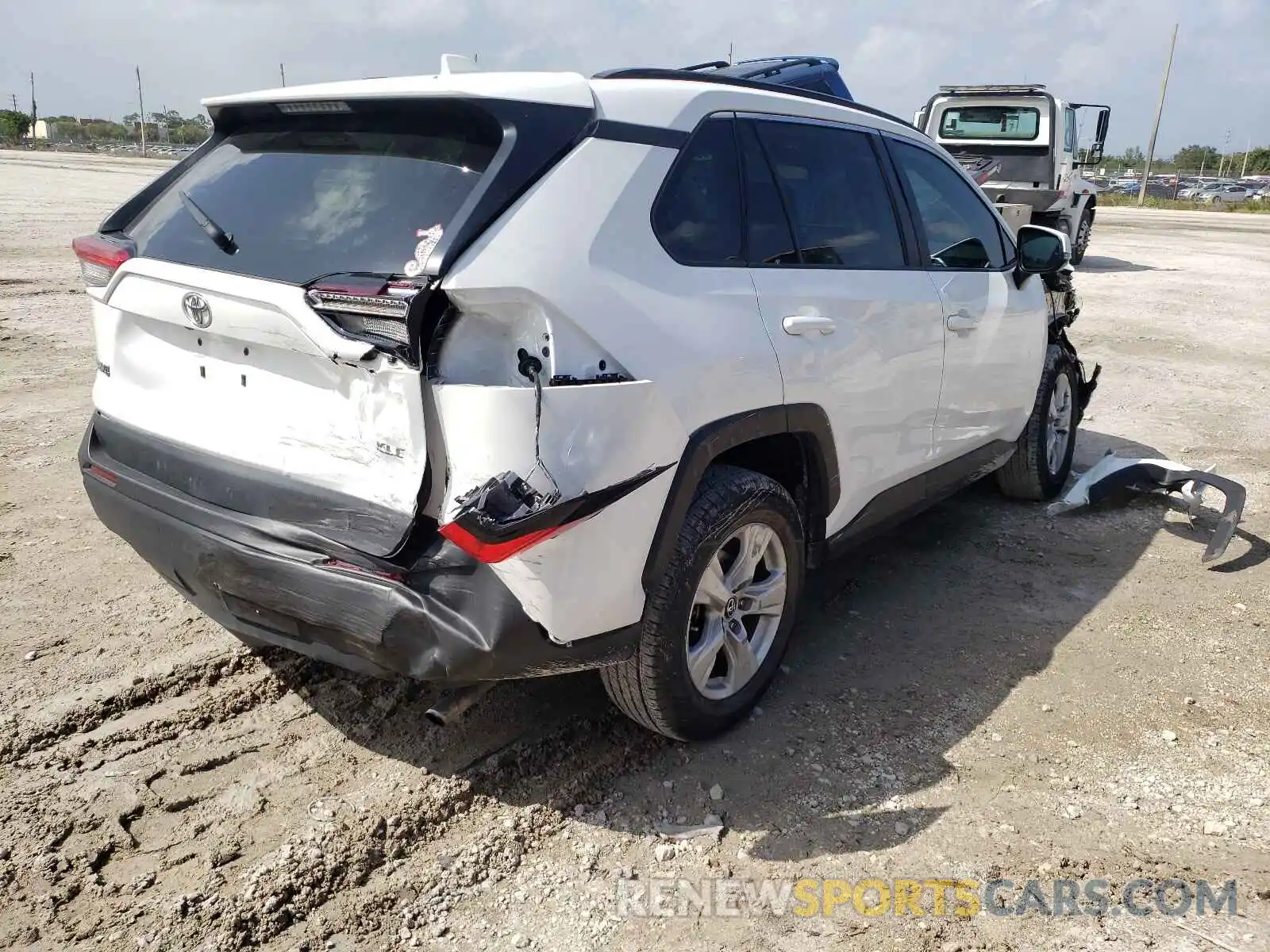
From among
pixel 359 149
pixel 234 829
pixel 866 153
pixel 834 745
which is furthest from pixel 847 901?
pixel 866 153

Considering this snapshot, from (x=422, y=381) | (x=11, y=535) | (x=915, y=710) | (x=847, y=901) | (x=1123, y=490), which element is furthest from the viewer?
(x=1123, y=490)

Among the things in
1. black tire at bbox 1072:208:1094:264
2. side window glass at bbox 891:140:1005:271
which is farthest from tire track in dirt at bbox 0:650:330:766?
black tire at bbox 1072:208:1094:264

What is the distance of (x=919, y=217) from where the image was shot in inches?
154

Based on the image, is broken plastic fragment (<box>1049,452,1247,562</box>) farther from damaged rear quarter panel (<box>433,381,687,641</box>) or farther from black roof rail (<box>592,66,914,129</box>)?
damaged rear quarter panel (<box>433,381,687,641</box>)

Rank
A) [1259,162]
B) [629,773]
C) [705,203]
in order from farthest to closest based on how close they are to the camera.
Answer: [1259,162], [629,773], [705,203]

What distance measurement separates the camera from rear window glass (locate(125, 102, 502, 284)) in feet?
8.03

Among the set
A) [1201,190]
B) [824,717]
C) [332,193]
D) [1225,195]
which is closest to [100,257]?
[332,193]

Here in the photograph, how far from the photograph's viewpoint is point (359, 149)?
2.68 meters

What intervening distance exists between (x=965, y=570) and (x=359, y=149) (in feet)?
10.6

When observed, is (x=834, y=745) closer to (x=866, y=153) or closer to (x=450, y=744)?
(x=450, y=744)

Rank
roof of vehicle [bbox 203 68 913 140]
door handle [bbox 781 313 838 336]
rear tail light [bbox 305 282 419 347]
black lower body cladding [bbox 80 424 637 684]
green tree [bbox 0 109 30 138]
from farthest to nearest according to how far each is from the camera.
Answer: green tree [bbox 0 109 30 138]
door handle [bbox 781 313 838 336]
roof of vehicle [bbox 203 68 913 140]
black lower body cladding [bbox 80 424 637 684]
rear tail light [bbox 305 282 419 347]

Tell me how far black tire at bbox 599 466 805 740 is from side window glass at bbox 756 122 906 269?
0.80 meters

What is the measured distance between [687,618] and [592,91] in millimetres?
1438

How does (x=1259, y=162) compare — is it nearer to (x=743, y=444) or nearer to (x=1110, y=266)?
(x=1110, y=266)
